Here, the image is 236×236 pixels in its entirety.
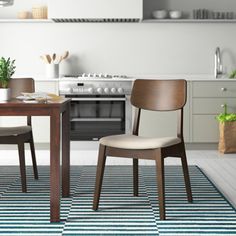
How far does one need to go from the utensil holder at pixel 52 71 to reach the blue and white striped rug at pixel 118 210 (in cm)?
201

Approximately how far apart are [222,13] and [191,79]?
1036mm

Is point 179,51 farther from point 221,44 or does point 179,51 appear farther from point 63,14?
point 63,14

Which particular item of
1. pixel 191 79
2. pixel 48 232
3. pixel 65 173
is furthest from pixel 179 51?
pixel 48 232

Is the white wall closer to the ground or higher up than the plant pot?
higher up

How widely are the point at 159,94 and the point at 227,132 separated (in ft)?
7.85

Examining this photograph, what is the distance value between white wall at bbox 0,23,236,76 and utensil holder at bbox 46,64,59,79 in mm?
321

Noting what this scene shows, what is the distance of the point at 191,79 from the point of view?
5.99 metres

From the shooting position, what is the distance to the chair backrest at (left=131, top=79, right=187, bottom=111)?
3.53 metres

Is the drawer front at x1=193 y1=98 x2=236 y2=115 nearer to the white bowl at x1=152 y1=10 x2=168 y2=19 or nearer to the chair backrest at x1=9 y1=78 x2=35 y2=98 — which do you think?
the white bowl at x1=152 y1=10 x2=168 y2=19

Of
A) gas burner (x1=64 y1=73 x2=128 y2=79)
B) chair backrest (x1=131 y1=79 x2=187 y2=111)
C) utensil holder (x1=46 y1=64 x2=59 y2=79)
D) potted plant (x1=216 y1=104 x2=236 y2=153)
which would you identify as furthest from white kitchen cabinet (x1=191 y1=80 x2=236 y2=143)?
chair backrest (x1=131 y1=79 x2=187 y2=111)

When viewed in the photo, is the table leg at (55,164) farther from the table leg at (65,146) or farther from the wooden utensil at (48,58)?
the wooden utensil at (48,58)

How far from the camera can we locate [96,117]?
6.05m

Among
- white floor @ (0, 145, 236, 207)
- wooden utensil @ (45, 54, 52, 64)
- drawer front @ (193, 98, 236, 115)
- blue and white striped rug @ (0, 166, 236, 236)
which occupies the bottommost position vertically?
white floor @ (0, 145, 236, 207)

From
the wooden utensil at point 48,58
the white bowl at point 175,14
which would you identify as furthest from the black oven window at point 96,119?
the white bowl at point 175,14
